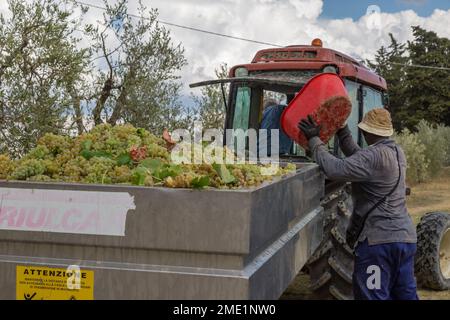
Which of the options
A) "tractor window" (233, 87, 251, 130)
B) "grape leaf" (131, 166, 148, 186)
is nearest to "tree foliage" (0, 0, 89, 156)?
"tractor window" (233, 87, 251, 130)

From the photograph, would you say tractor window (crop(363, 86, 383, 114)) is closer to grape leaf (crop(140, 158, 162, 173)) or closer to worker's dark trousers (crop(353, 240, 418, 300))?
worker's dark trousers (crop(353, 240, 418, 300))

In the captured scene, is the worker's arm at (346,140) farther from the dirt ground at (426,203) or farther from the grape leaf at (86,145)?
the grape leaf at (86,145)

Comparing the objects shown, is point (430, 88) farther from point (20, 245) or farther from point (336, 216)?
point (20, 245)

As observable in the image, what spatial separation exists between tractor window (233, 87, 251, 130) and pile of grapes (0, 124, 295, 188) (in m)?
3.32

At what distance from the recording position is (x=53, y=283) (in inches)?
101

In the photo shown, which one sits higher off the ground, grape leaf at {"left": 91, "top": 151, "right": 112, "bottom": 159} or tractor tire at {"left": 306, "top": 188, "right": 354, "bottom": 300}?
grape leaf at {"left": 91, "top": 151, "right": 112, "bottom": 159}

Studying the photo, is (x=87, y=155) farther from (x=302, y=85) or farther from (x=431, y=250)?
(x=431, y=250)

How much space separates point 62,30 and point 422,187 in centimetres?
1672

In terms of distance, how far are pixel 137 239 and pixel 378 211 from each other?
2.53m

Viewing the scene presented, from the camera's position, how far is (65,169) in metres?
3.08

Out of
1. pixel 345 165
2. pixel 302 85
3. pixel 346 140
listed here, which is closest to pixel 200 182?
pixel 345 165

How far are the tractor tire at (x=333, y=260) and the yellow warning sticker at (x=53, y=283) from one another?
9.61 ft

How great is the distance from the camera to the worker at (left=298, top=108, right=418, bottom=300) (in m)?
4.34

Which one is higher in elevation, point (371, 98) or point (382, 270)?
point (371, 98)
